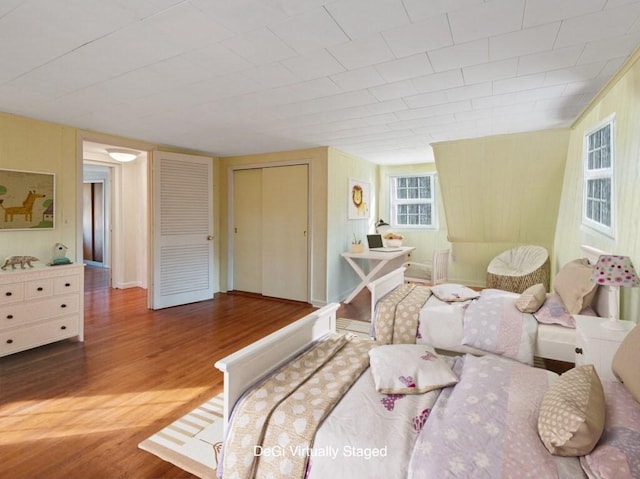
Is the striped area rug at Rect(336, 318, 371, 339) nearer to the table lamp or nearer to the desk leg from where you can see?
the desk leg

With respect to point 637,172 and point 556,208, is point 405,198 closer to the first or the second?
point 556,208

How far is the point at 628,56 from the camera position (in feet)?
6.60

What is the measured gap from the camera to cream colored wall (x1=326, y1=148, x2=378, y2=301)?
4719 millimetres

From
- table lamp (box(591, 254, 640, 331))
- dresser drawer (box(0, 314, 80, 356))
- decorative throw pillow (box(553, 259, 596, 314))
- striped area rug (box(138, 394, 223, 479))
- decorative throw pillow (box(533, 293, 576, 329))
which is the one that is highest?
table lamp (box(591, 254, 640, 331))

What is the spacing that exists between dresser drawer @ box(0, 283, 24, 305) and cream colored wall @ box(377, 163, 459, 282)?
5.21 m

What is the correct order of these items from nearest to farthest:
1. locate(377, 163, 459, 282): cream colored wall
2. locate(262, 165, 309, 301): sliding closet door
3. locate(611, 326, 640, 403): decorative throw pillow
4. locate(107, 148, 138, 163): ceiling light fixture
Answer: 1. locate(611, 326, 640, 403): decorative throw pillow
2. locate(107, 148, 138, 163): ceiling light fixture
3. locate(262, 165, 309, 301): sliding closet door
4. locate(377, 163, 459, 282): cream colored wall

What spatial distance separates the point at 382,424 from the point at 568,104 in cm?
304

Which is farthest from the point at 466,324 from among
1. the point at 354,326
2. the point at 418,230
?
the point at 418,230

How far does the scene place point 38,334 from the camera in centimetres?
308

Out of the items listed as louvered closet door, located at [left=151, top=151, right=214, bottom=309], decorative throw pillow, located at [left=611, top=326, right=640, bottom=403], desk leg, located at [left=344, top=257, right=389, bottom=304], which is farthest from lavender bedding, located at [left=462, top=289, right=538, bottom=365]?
louvered closet door, located at [left=151, top=151, right=214, bottom=309]

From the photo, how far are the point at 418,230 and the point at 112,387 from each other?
522 centimetres

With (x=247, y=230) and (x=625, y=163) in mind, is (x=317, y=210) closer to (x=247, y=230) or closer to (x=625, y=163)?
(x=247, y=230)

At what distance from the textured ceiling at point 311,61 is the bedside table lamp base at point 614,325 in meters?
1.51

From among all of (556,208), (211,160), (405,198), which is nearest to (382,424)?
(556,208)
